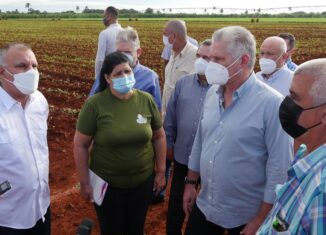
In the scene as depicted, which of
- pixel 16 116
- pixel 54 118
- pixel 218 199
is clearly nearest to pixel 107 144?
pixel 16 116

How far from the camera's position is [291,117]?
7.52 ft

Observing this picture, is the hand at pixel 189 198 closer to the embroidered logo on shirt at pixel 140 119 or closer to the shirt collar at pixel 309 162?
the embroidered logo on shirt at pixel 140 119

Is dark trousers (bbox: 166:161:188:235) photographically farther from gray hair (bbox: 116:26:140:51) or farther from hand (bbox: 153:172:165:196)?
gray hair (bbox: 116:26:140:51)

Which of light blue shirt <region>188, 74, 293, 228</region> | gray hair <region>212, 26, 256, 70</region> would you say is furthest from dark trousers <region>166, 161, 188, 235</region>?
gray hair <region>212, 26, 256, 70</region>

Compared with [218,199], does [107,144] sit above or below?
above

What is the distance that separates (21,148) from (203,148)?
136cm

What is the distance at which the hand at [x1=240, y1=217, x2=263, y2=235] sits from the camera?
2756mm

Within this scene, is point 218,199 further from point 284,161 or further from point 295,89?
point 295,89

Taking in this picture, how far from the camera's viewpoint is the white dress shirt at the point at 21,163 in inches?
110

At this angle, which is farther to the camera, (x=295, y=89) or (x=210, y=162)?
(x=210, y=162)

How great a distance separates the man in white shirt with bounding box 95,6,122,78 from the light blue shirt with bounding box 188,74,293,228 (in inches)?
176

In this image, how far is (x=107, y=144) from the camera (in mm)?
3268

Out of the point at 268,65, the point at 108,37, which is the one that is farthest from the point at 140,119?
the point at 108,37

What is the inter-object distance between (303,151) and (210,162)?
78 centimetres
